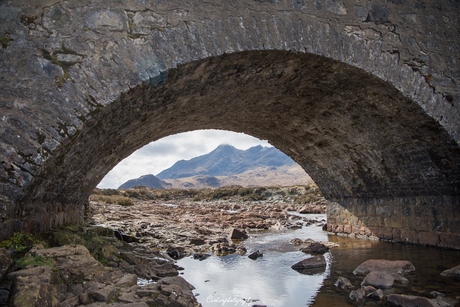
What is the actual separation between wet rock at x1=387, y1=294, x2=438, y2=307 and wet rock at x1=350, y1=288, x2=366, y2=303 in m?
0.29

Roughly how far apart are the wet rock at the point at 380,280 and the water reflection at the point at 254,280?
627mm

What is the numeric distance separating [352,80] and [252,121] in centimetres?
277

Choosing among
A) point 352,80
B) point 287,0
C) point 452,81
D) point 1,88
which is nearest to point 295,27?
point 287,0

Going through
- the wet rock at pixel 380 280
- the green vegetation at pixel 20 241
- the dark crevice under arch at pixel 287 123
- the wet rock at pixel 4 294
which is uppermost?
the dark crevice under arch at pixel 287 123

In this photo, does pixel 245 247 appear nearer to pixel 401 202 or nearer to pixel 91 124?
pixel 401 202

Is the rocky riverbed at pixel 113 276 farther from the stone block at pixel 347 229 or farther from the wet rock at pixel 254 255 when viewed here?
the stone block at pixel 347 229

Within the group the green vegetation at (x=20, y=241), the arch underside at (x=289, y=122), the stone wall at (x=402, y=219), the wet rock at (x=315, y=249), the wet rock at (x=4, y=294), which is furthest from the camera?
the wet rock at (x=315, y=249)

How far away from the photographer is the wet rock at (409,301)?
3797 millimetres

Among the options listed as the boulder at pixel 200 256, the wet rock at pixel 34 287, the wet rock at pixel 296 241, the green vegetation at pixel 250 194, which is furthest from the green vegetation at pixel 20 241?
the green vegetation at pixel 250 194

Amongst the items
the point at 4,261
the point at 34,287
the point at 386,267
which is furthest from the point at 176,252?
the point at 34,287

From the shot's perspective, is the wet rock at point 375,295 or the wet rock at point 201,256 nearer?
the wet rock at point 375,295

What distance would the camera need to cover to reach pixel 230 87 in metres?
5.34

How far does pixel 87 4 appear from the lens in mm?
3955

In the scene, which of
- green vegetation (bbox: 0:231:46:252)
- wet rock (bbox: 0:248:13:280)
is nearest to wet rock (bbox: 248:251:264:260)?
green vegetation (bbox: 0:231:46:252)
